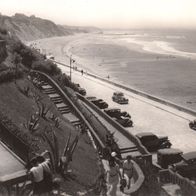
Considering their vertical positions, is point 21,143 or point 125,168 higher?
point 21,143

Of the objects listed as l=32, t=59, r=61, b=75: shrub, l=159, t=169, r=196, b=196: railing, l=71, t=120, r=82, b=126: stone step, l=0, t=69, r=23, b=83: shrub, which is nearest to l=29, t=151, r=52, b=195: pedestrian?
l=159, t=169, r=196, b=196: railing

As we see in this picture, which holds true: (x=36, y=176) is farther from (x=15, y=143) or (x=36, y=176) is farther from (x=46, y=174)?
(x=15, y=143)

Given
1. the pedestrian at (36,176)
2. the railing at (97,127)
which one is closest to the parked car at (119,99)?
the railing at (97,127)

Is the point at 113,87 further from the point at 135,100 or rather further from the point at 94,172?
the point at 94,172

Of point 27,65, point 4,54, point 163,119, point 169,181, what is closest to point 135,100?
point 163,119

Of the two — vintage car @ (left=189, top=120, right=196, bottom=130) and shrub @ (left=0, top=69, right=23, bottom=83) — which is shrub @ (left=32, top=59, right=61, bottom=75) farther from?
vintage car @ (left=189, top=120, right=196, bottom=130)

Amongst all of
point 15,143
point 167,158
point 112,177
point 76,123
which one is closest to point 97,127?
point 76,123

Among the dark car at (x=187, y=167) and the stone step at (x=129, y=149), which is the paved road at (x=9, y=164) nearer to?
the dark car at (x=187, y=167)
